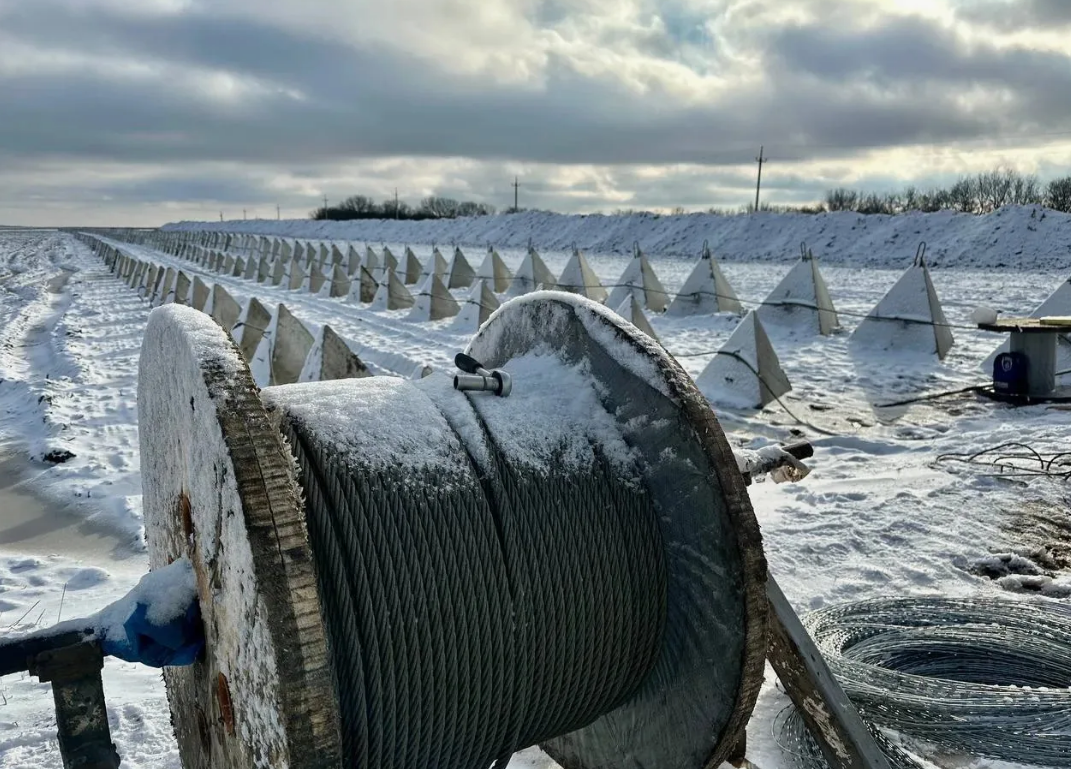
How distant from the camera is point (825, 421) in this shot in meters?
7.36

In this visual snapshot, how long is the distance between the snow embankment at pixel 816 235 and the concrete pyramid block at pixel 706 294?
50.0 feet

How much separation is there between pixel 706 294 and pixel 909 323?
151 inches

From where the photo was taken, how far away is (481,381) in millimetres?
2361

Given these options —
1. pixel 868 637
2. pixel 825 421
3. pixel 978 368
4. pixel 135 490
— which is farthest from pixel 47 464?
pixel 978 368

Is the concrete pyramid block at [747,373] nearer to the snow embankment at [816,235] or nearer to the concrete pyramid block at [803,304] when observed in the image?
the concrete pyramid block at [803,304]

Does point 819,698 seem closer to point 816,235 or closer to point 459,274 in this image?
point 459,274

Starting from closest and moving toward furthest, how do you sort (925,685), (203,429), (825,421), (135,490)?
(203,429)
(925,685)
(135,490)
(825,421)

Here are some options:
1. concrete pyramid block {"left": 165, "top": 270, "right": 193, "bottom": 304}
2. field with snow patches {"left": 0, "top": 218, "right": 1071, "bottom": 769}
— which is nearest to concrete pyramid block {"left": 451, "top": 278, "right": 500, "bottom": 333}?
field with snow patches {"left": 0, "top": 218, "right": 1071, "bottom": 769}

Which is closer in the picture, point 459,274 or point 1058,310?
point 1058,310

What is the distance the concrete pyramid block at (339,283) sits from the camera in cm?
1872

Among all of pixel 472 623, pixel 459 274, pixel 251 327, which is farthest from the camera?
pixel 459 274

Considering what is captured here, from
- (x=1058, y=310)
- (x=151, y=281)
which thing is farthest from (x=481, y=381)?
(x=151, y=281)

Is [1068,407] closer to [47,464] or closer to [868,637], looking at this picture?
[868,637]

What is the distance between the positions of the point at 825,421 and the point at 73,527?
6320mm
